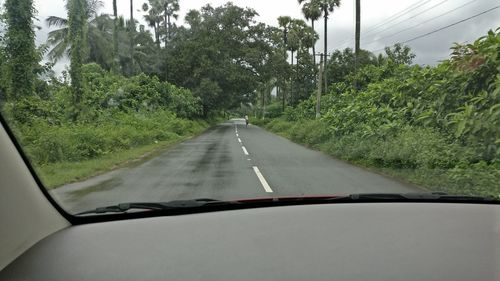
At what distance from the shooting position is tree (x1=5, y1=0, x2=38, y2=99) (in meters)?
3.65

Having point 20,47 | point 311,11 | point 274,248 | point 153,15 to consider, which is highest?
point 311,11

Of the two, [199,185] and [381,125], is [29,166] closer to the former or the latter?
[199,185]

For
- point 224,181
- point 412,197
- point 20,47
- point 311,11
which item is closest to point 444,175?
point 224,181

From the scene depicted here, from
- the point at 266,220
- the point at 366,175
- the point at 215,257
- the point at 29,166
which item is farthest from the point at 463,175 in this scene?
the point at 29,166

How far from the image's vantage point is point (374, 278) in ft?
6.44

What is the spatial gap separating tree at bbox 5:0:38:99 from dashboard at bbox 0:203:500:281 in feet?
6.27

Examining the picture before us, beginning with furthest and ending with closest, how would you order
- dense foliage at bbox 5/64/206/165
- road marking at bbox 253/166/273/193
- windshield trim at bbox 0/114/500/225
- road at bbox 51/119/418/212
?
dense foliage at bbox 5/64/206/165 → road marking at bbox 253/166/273/193 → road at bbox 51/119/418/212 → windshield trim at bbox 0/114/500/225

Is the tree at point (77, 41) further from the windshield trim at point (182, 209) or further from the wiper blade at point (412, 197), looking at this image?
the wiper blade at point (412, 197)

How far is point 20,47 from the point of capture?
432 centimetres

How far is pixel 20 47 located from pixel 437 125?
980 centimetres

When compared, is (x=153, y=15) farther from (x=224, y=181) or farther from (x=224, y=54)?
(x=224, y=181)

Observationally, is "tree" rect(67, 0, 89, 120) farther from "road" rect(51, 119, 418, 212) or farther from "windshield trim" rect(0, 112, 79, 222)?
"windshield trim" rect(0, 112, 79, 222)

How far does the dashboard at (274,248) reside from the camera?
1931 millimetres

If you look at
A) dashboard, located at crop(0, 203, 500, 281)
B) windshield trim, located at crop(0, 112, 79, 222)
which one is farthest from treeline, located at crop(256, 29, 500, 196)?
windshield trim, located at crop(0, 112, 79, 222)
